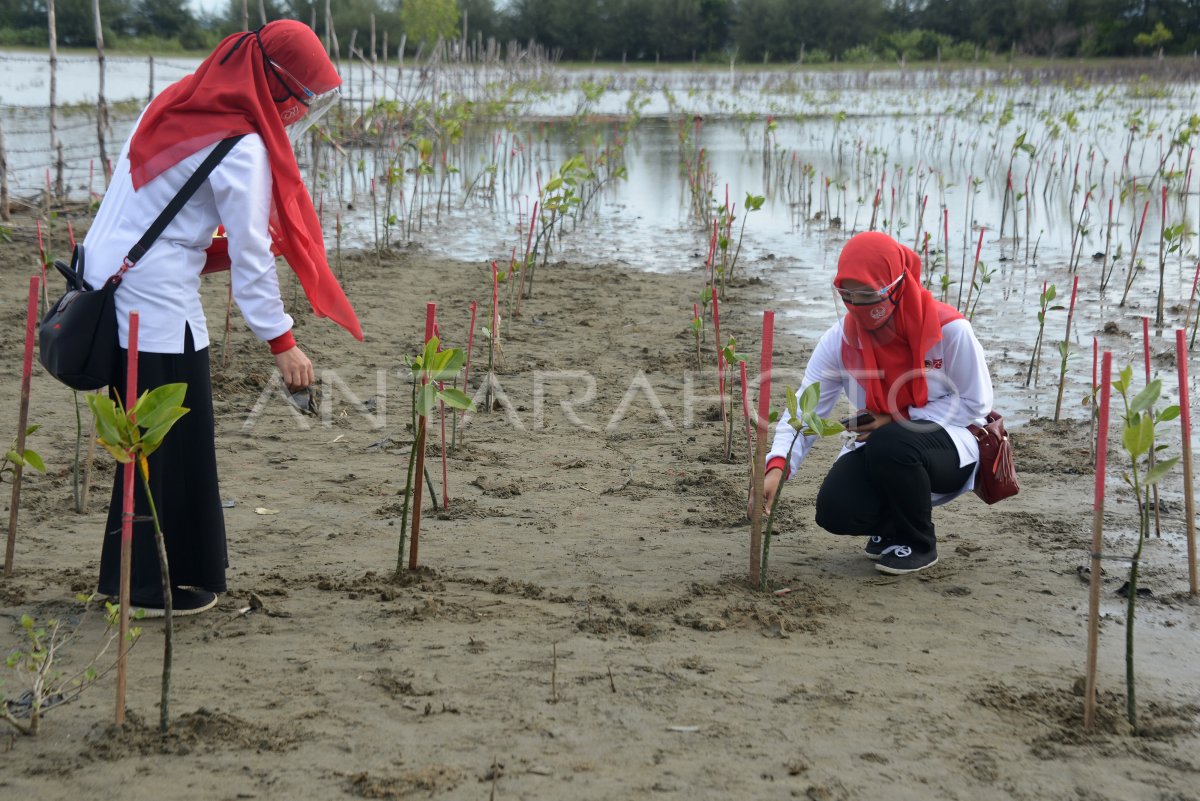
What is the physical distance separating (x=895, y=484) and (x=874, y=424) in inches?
9.3

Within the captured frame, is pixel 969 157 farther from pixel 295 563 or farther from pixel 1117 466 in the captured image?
pixel 295 563

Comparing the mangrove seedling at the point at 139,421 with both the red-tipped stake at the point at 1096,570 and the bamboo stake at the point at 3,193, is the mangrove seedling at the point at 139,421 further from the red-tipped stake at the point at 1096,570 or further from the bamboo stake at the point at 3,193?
the bamboo stake at the point at 3,193

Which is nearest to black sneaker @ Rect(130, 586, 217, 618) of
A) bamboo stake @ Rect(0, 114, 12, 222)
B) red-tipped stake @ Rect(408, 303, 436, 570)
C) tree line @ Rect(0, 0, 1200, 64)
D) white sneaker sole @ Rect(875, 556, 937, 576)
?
red-tipped stake @ Rect(408, 303, 436, 570)

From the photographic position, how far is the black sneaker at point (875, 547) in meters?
3.88

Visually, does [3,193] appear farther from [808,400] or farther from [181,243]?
[808,400]

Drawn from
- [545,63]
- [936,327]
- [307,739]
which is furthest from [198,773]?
[545,63]

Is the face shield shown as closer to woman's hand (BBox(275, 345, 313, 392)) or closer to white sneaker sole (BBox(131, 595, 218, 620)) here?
woman's hand (BBox(275, 345, 313, 392))

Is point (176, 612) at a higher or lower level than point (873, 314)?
lower

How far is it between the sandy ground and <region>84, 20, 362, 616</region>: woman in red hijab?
Answer: 0.50 metres

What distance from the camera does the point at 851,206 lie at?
39.7 feet

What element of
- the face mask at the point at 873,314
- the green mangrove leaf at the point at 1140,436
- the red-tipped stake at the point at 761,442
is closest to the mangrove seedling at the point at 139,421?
the red-tipped stake at the point at 761,442

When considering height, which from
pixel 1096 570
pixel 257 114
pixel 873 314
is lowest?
pixel 1096 570

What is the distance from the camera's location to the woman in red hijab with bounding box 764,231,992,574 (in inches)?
142

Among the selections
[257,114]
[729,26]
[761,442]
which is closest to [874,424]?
[761,442]
